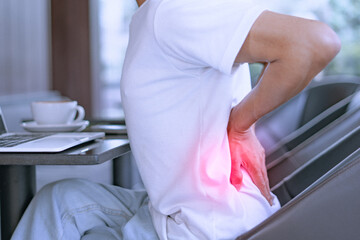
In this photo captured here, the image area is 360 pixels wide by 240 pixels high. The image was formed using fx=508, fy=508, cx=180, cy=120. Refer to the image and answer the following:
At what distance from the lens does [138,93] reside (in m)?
0.89

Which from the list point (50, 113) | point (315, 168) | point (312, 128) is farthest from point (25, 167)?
point (312, 128)

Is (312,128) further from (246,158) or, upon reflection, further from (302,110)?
(246,158)

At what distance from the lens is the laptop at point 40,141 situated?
3.03 feet

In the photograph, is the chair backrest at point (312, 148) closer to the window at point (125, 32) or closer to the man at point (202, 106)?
the man at point (202, 106)

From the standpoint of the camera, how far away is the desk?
895mm

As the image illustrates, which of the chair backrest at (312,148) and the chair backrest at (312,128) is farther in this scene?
the chair backrest at (312,128)

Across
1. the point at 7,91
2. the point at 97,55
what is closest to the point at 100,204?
the point at 7,91

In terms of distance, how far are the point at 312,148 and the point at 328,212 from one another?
0.62m

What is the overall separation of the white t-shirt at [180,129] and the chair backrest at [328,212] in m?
0.10

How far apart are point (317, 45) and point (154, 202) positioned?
406 mm

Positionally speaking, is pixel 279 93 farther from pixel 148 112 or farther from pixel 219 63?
pixel 148 112

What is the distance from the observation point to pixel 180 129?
0.89m

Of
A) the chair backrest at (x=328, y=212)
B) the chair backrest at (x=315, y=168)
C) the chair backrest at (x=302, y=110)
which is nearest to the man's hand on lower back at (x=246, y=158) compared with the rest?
the chair backrest at (x=328, y=212)

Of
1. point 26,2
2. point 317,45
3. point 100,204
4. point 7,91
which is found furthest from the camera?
point 26,2
